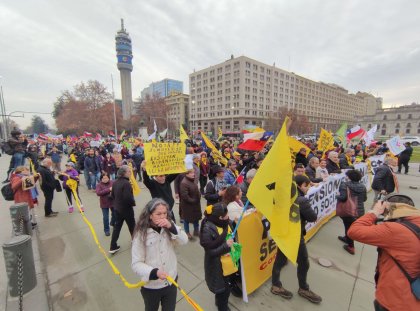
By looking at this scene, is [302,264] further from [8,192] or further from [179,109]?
[179,109]

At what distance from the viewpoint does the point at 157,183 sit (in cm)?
424

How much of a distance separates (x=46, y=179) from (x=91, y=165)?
275 cm

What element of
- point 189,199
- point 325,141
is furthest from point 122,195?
point 325,141

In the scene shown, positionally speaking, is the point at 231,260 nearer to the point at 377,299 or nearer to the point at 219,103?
the point at 377,299

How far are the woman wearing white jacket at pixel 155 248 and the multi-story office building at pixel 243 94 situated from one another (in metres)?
59.0

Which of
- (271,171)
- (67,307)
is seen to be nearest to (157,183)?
(67,307)

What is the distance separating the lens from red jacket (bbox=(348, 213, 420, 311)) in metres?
1.57

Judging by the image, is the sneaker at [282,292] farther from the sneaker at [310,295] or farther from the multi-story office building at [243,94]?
the multi-story office building at [243,94]

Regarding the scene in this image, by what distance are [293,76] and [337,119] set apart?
1849 inches

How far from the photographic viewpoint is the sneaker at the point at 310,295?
113 inches

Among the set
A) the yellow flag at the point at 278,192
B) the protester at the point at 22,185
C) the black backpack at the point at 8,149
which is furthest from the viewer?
the black backpack at the point at 8,149

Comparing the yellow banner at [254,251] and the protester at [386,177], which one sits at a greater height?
the protester at [386,177]

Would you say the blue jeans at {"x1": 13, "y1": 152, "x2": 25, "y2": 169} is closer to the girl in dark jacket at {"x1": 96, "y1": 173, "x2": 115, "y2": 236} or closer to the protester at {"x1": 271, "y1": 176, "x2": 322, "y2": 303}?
the girl in dark jacket at {"x1": 96, "y1": 173, "x2": 115, "y2": 236}

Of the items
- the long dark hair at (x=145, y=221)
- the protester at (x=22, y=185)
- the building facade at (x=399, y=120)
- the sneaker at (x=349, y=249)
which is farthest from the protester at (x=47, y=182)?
the building facade at (x=399, y=120)
